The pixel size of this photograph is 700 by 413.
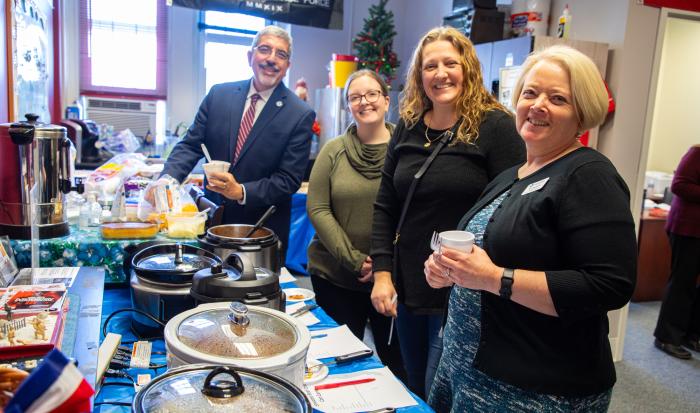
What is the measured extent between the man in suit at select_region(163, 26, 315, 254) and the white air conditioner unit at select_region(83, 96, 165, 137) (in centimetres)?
360

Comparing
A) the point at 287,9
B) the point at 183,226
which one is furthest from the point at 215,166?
the point at 287,9

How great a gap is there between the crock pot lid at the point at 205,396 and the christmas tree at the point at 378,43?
5.35m

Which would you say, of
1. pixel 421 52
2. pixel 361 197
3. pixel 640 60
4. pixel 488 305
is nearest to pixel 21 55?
pixel 361 197

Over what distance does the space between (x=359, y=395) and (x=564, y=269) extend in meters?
0.52

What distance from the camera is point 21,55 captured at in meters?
2.71

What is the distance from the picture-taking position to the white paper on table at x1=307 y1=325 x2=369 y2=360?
1.38 m

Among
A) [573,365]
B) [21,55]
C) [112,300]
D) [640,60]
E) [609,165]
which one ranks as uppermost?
[640,60]

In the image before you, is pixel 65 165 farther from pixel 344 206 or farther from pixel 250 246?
pixel 344 206

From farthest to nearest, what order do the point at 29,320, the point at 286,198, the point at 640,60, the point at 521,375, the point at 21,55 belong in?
the point at 640,60
the point at 21,55
the point at 286,198
the point at 521,375
the point at 29,320

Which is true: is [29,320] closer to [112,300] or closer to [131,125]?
[112,300]

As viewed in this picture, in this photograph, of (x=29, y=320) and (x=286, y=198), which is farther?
(x=286, y=198)

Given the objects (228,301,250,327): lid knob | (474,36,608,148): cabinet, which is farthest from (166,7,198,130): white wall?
(228,301,250,327): lid knob

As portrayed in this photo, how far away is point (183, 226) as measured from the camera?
73.7 inches

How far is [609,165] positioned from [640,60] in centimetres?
267
